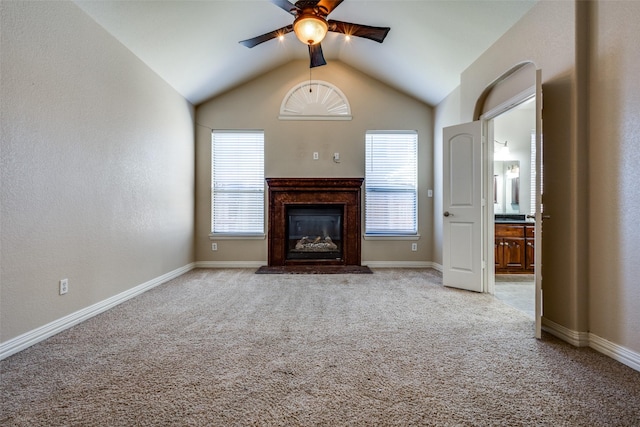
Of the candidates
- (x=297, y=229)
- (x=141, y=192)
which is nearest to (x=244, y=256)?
(x=297, y=229)

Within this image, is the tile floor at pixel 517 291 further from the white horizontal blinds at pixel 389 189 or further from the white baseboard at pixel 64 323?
the white baseboard at pixel 64 323

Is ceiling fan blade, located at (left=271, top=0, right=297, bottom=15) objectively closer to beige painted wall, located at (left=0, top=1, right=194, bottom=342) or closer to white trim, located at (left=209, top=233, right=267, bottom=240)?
beige painted wall, located at (left=0, top=1, right=194, bottom=342)

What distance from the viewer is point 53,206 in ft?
7.77

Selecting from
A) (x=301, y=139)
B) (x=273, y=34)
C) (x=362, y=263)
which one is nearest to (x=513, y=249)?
(x=362, y=263)

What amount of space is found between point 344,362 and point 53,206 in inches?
96.2

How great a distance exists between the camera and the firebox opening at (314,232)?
17.0ft

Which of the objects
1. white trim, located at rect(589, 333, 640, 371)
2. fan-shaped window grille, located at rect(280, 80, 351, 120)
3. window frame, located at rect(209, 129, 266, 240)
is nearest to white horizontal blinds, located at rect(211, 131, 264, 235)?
window frame, located at rect(209, 129, 266, 240)

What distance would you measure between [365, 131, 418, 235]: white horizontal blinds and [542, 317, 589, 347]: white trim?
9.31 feet

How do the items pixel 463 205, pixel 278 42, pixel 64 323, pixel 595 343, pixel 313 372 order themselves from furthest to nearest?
pixel 278 42 → pixel 463 205 → pixel 64 323 → pixel 595 343 → pixel 313 372

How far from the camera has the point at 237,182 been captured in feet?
17.0

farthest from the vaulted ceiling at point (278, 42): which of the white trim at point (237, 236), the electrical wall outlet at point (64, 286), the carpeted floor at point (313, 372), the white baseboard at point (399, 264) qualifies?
the carpeted floor at point (313, 372)

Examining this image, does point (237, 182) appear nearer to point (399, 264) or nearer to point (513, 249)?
point (399, 264)

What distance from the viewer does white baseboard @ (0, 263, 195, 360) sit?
2023mm

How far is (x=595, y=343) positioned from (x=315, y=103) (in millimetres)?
4527
